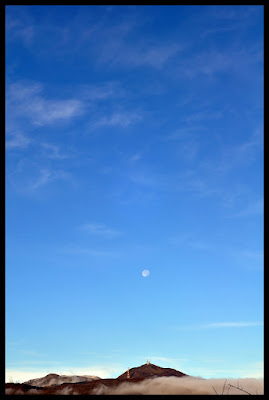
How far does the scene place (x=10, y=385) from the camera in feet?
550
